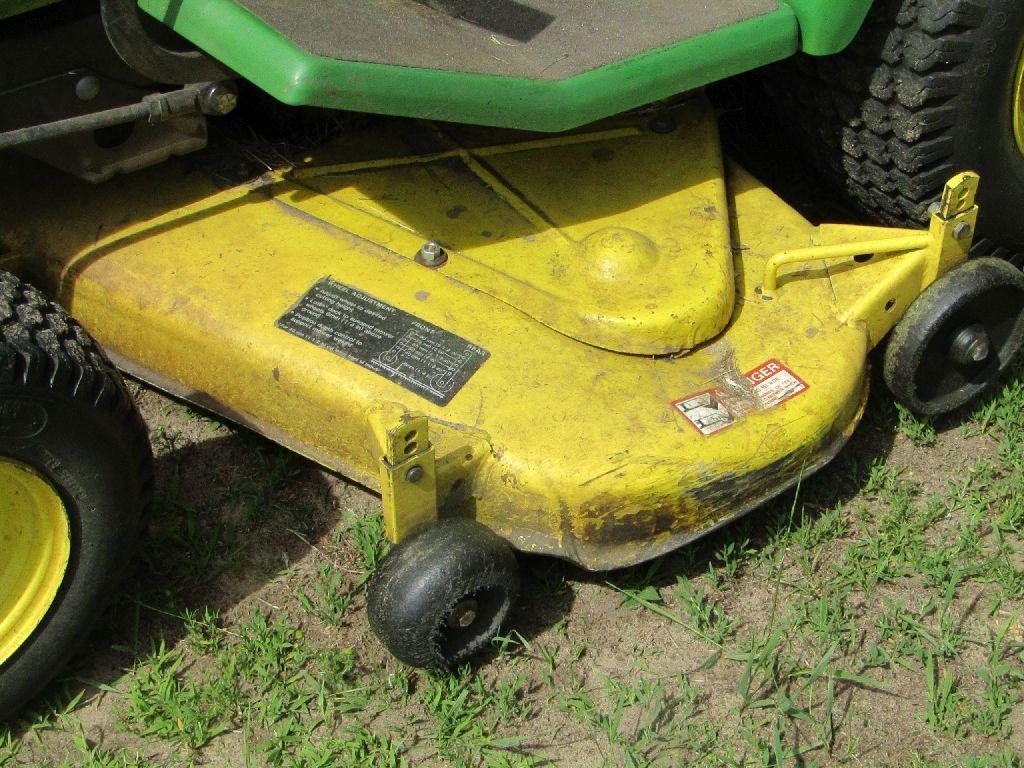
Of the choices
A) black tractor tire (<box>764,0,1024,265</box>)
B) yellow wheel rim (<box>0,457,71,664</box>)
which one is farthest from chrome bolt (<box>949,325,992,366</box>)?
yellow wheel rim (<box>0,457,71,664</box>)

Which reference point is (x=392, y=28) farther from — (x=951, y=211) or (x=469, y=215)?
(x=951, y=211)

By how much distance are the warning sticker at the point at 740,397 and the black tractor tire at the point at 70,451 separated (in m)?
0.83

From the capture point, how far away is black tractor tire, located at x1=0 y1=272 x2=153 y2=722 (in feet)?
5.44

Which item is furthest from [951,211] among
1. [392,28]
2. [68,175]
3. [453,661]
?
[68,175]

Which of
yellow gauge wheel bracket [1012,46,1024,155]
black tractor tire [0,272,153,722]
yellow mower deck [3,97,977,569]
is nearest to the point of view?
black tractor tire [0,272,153,722]

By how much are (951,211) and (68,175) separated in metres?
1.57

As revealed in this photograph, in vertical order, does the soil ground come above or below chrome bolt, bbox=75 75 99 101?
below

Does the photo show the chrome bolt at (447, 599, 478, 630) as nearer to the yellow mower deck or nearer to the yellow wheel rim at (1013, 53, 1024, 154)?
the yellow mower deck

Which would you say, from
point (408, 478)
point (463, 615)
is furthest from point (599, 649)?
point (408, 478)

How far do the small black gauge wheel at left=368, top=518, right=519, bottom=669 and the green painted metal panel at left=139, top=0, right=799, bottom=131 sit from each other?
0.63 m

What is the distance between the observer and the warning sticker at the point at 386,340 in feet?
6.41

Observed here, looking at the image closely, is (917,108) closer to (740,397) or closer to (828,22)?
(828,22)

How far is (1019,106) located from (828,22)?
456mm

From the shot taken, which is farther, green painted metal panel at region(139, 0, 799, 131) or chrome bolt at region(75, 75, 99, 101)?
chrome bolt at region(75, 75, 99, 101)
